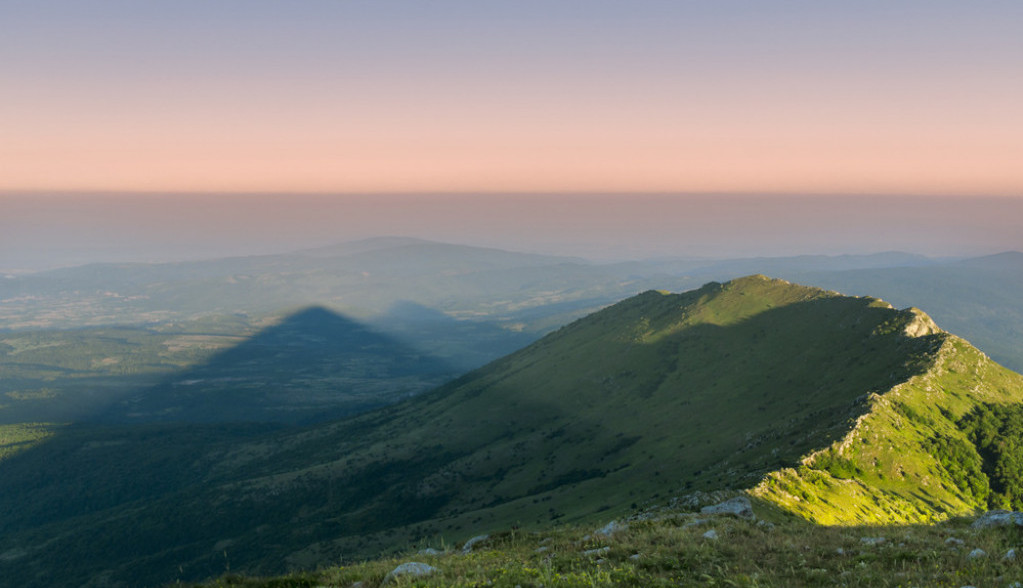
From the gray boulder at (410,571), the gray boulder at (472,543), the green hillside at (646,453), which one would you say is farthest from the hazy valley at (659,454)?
the gray boulder at (410,571)

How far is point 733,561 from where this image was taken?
824 inches

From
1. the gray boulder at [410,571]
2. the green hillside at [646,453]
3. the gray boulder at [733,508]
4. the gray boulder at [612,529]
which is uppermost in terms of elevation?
the gray boulder at [410,571]

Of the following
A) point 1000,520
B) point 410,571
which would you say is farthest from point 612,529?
point 1000,520

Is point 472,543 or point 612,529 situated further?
point 472,543

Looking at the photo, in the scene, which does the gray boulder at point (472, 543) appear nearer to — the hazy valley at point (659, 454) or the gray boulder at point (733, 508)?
the hazy valley at point (659, 454)

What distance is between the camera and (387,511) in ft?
466

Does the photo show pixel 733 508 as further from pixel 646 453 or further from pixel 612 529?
→ pixel 646 453

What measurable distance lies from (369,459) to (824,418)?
141940 mm

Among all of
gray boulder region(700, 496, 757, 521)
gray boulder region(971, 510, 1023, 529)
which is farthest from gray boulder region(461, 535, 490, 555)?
gray boulder region(971, 510, 1023, 529)

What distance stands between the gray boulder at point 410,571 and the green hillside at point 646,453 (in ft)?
129

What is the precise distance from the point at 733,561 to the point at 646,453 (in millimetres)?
90346

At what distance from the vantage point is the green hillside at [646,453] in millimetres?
66250

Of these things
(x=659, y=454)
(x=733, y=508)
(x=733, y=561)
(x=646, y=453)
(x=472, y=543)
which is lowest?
(x=646, y=453)

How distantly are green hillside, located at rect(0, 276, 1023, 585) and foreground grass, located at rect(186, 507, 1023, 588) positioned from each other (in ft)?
90.7
